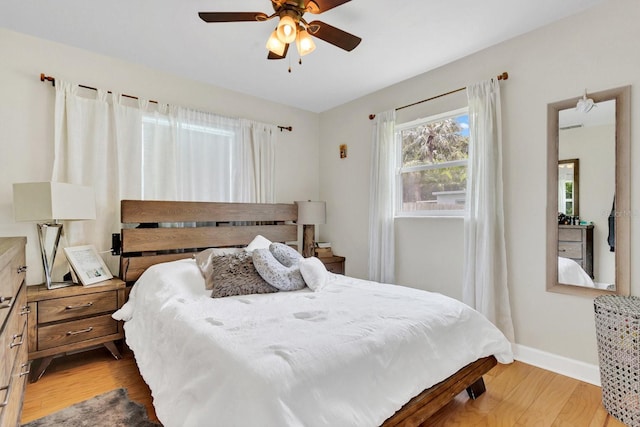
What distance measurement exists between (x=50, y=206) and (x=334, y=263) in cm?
272

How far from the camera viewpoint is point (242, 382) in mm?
1134

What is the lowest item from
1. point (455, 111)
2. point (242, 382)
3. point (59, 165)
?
point (242, 382)

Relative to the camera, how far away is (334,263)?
3.86 meters

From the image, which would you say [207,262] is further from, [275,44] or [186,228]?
[275,44]

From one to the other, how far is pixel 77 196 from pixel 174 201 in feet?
2.57

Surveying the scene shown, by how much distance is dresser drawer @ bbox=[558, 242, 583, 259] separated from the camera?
232cm

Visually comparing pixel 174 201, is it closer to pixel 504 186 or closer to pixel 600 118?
pixel 504 186

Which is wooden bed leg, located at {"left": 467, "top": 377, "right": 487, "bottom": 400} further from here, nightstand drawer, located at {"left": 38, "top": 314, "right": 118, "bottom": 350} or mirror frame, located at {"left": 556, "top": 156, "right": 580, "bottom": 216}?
nightstand drawer, located at {"left": 38, "top": 314, "right": 118, "bottom": 350}

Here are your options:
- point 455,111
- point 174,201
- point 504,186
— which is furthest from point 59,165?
point 504,186

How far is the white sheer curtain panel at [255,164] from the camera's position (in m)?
3.54

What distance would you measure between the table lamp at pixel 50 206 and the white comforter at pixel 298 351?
0.78 m

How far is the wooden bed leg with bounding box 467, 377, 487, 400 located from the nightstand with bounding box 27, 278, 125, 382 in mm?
2601

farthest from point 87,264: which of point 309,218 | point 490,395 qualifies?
point 490,395

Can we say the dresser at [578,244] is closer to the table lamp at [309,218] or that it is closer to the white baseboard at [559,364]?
the white baseboard at [559,364]
